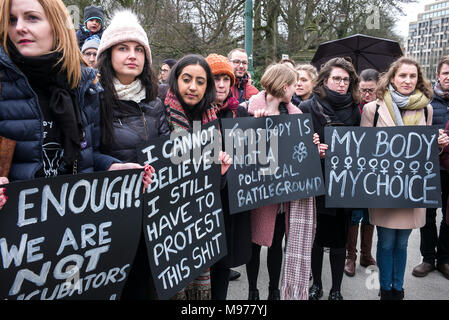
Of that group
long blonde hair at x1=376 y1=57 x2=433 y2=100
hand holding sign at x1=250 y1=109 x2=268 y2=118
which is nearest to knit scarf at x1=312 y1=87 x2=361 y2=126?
long blonde hair at x1=376 y1=57 x2=433 y2=100

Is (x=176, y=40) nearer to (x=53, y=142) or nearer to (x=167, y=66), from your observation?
(x=167, y=66)

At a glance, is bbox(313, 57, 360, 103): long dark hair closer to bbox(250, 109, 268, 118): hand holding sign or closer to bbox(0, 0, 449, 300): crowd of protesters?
A: bbox(0, 0, 449, 300): crowd of protesters

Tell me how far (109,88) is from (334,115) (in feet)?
5.70

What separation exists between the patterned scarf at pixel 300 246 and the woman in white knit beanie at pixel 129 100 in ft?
3.82

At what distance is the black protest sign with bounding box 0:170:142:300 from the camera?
1.34m

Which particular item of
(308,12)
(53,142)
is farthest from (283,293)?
(308,12)

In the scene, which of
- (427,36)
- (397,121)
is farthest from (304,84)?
(427,36)

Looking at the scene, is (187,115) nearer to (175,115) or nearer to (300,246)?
(175,115)

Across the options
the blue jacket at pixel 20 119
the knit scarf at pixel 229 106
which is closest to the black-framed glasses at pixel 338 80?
the knit scarf at pixel 229 106

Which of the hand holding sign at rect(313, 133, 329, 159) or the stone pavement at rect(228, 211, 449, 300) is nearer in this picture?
the hand holding sign at rect(313, 133, 329, 159)

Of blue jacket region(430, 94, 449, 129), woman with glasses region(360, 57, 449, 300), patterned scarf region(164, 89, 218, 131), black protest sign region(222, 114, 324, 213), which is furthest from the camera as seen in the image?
blue jacket region(430, 94, 449, 129)

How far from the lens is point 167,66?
4.98 m

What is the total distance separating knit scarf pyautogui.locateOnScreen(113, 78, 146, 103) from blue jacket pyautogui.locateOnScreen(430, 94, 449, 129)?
2.85m

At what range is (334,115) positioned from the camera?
2.75 meters
